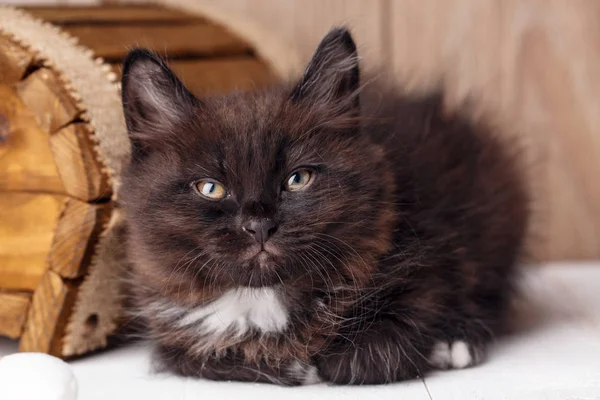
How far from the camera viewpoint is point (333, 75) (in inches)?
70.4

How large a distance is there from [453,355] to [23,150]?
1.12 meters

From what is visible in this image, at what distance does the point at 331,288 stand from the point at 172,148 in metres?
0.45

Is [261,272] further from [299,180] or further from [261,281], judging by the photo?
[299,180]

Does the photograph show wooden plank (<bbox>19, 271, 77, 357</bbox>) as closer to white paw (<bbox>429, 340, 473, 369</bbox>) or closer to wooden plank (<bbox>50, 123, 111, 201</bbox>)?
wooden plank (<bbox>50, 123, 111, 201</bbox>)

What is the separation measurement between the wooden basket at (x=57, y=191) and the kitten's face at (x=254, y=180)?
0.53 feet

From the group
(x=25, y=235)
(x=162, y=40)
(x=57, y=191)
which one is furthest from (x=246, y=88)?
(x=25, y=235)

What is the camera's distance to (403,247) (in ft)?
Result: 6.01

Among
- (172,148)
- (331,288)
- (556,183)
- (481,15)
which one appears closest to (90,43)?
(172,148)

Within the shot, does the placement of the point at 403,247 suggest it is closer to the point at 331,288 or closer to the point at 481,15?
the point at 331,288

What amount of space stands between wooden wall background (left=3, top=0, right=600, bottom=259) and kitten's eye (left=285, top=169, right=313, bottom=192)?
132 cm

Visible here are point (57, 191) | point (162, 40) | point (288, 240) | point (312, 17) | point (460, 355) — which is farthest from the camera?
point (312, 17)

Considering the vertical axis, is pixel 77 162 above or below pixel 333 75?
below

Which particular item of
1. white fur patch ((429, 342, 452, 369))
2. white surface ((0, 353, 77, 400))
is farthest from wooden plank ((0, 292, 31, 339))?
white fur patch ((429, 342, 452, 369))

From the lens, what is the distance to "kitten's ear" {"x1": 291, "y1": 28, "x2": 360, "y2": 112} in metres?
1.75
